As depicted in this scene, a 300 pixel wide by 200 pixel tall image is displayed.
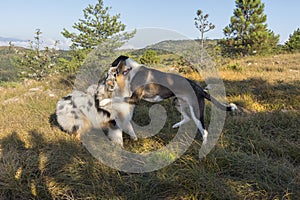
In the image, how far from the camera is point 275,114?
3.66m

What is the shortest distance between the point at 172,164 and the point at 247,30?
65.1 feet

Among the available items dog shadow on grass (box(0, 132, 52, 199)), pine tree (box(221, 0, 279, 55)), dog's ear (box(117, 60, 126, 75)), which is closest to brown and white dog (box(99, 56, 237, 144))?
dog's ear (box(117, 60, 126, 75))

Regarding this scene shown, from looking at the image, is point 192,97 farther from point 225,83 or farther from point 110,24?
point 110,24

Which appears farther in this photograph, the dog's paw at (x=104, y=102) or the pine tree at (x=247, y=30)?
the pine tree at (x=247, y=30)

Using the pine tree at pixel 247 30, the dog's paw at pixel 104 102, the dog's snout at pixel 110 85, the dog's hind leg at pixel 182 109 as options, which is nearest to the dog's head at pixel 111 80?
the dog's snout at pixel 110 85

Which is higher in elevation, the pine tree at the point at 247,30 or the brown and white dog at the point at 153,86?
the pine tree at the point at 247,30

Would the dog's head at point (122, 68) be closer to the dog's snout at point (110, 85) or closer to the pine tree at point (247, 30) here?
the dog's snout at point (110, 85)

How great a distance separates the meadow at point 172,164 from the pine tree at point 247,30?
54.2 ft

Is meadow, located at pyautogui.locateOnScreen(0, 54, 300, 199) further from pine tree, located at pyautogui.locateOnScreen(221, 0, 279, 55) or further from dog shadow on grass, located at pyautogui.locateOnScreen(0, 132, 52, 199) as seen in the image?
pine tree, located at pyautogui.locateOnScreen(221, 0, 279, 55)

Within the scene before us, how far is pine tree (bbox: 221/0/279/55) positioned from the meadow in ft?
54.2

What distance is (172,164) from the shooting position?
2355 mm

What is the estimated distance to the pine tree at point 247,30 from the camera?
18781 mm

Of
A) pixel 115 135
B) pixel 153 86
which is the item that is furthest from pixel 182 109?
pixel 115 135

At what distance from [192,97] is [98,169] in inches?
55.1
